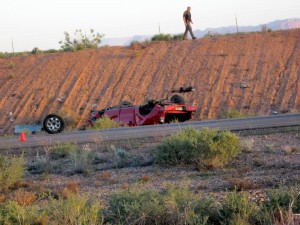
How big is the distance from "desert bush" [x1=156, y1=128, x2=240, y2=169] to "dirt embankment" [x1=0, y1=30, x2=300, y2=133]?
20.6 metres

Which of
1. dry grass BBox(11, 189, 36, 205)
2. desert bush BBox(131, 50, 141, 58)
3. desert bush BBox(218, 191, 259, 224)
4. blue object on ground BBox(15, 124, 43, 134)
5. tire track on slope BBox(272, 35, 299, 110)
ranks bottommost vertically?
blue object on ground BBox(15, 124, 43, 134)

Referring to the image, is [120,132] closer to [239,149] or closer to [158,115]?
[158,115]


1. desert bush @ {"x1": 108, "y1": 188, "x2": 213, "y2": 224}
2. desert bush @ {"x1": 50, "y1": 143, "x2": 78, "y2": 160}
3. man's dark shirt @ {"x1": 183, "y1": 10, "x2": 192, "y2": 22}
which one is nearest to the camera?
desert bush @ {"x1": 108, "y1": 188, "x2": 213, "y2": 224}

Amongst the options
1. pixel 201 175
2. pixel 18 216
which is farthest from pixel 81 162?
pixel 18 216

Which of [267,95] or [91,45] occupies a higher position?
[91,45]

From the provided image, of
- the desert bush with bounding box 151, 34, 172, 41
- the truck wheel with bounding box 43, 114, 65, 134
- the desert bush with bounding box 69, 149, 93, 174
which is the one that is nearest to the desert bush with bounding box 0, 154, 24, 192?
the desert bush with bounding box 69, 149, 93, 174

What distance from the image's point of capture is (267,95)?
130 ft

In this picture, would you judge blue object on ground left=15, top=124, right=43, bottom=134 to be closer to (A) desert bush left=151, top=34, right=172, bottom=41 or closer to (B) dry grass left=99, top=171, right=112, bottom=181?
(A) desert bush left=151, top=34, right=172, bottom=41

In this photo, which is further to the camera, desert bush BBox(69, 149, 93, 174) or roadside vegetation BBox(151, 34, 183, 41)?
roadside vegetation BBox(151, 34, 183, 41)

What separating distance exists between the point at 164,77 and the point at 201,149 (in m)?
27.8

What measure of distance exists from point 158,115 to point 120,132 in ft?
8.19

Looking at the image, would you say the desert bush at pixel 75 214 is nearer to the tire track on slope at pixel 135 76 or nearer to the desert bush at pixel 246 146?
the desert bush at pixel 246 146

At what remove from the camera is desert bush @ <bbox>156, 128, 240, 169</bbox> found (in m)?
16.0

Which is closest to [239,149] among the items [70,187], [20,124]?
[70,187]
